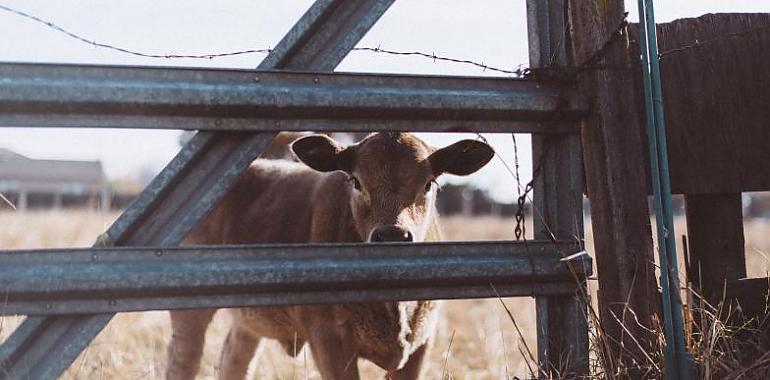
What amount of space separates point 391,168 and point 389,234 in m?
0.61

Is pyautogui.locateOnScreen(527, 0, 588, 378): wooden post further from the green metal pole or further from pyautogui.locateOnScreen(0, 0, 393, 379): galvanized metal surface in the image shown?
pyautogui.locateOnScreen(0, 0, 393, 379): galvanized metal surface

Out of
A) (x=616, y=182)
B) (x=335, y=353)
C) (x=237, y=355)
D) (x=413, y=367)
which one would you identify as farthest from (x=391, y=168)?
(x=237, y=355)

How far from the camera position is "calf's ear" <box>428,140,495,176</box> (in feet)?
14.9

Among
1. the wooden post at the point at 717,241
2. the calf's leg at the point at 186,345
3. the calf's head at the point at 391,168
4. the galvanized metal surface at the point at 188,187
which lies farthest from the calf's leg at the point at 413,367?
the galvanized metal surface at the point at 188,187

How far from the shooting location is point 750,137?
3316mm

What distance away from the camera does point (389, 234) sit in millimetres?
4188

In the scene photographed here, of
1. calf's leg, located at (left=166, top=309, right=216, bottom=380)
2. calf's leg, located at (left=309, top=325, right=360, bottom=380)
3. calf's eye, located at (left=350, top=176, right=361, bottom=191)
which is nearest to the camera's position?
calf's leg, located at (left=309, top=325, right=360, bottom=380)

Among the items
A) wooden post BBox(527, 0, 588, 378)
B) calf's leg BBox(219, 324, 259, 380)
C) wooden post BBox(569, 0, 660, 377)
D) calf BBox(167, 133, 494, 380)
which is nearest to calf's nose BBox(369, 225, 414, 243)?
calf BBox(167, 133, 494, 380)

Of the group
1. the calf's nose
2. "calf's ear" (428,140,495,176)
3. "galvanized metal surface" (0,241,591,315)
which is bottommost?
"galvanized metal surface" (0,241,591,315)

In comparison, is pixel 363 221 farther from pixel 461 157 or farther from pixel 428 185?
pixel 461 157

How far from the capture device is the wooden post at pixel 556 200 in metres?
3.01

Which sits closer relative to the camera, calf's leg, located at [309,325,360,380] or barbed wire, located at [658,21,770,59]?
barbed wire, located at [658,21,770,59]

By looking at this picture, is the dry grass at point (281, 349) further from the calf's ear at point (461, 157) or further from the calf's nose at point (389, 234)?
the calf's ear at point (461, 157)

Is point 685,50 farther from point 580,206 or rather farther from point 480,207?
point 480,207
